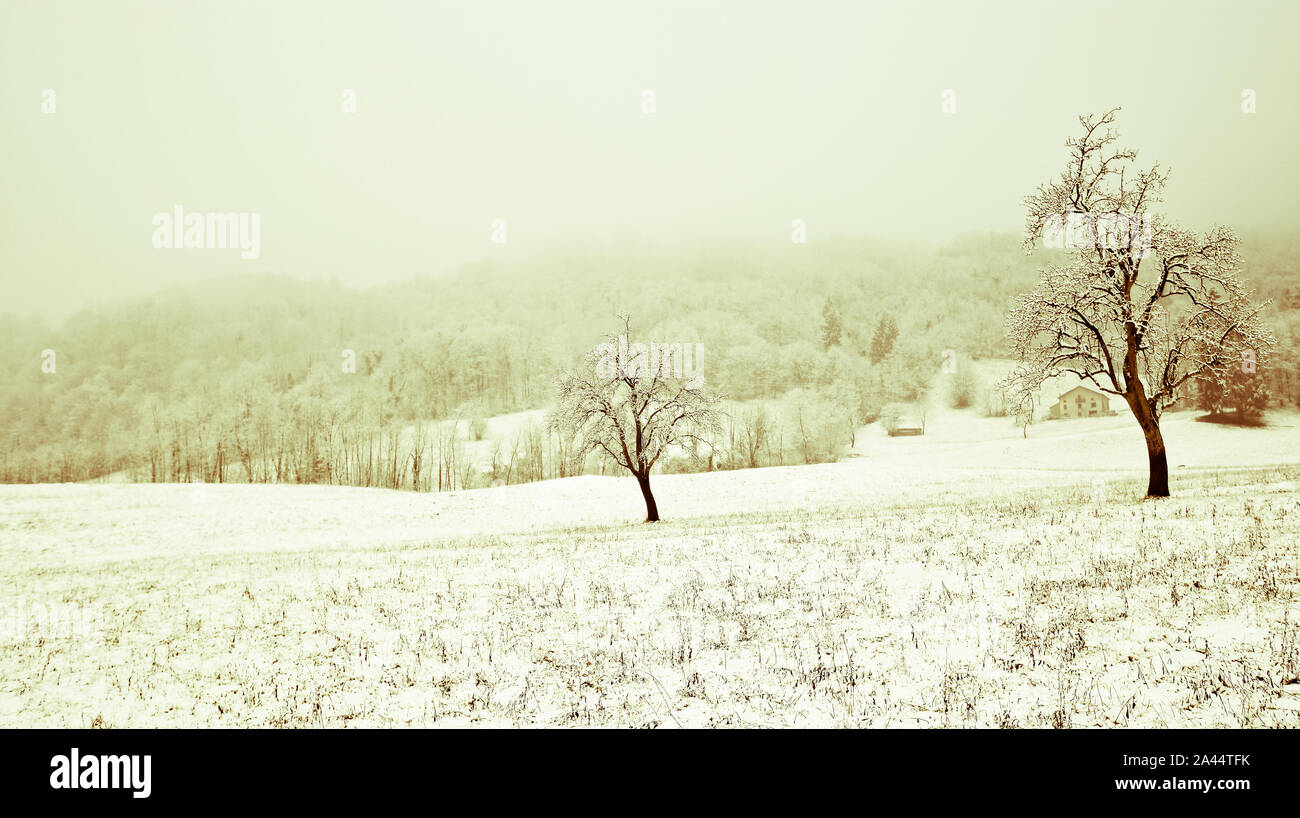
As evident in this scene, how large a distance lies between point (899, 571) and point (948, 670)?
5845mm

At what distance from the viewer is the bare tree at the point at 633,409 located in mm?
33656

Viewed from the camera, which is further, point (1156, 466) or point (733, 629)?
point (1156, 466)

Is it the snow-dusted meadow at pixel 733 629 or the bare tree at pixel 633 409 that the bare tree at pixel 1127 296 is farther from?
the bare tree at pixel 633 409

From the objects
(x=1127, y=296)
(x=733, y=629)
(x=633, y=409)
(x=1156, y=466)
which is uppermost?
(x=1127, y=296)

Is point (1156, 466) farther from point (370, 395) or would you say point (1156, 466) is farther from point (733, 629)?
point (370, 395)

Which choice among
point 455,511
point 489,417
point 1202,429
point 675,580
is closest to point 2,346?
point 489,417

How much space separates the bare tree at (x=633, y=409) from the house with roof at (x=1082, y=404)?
115467mm

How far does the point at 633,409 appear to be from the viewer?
34438 mm

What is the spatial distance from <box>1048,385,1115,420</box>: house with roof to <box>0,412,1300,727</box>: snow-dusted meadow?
112064mm

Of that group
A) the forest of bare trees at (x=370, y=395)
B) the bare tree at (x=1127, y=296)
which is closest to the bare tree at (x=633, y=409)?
the bare tree at (x=1127, y=296)

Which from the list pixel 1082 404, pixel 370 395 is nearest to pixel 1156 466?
pixel 1082 404

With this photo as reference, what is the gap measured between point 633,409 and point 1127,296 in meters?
23.2

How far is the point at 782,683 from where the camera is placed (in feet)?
26.1
